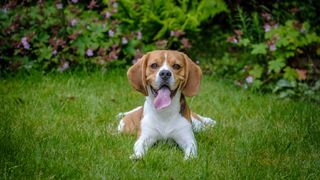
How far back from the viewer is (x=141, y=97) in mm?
7816

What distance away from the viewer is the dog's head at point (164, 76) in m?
5.45

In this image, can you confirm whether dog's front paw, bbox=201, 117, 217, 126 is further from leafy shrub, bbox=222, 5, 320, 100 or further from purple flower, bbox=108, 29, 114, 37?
purple flower, bbox=108, 29, 114, 37

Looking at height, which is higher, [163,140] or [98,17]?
[163,140]

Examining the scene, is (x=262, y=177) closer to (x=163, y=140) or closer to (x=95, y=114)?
(x=163, y=140)

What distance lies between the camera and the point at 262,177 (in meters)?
4.91

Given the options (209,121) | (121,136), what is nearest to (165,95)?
Result: (121,136)

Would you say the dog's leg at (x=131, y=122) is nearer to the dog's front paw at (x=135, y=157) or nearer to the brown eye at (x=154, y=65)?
the brown eye at (x=154, y=65)

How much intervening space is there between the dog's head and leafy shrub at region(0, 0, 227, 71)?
2.98m

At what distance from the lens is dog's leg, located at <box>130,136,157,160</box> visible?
207 inches

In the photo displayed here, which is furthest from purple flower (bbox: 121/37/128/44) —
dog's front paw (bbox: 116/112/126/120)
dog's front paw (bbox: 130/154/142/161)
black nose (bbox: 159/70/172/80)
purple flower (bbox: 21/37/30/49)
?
dog's front paw (bbox: 130/154/142/161)

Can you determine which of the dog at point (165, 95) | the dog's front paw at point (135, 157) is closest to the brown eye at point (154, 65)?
the dog at point (165, 95)

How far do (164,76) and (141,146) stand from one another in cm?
72

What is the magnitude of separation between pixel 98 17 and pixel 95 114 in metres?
2.66

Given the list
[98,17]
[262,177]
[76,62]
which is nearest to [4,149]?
[262,177]
